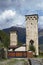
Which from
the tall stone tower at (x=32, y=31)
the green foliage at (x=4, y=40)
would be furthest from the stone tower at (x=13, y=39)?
the green foliage at (x=4, y=40)

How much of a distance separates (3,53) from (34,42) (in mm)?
11552

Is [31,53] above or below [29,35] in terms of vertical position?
below

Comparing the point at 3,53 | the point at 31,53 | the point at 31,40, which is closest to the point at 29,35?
the point at 31,40

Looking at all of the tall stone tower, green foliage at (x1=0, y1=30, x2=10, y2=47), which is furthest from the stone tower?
green foliage at (x1=0, y1=30, x2=10, y2=47)

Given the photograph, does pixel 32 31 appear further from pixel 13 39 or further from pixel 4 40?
pixel 4 40

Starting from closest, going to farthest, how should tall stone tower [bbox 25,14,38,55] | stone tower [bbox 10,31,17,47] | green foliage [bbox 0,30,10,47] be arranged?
tall stone tower [bbox 25,14,38,55] → stone tower [bbox 10,31,17,47] → green foliage [bbox 0,30,10,47]

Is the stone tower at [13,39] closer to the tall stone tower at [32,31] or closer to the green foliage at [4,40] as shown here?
the tall stone tower at [32,31]

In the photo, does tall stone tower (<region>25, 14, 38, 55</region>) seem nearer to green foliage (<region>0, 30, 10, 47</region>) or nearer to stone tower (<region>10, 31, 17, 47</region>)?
stone tower (<region>10, 31, 17, 47</region>)

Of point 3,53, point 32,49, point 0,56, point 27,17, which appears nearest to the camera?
point 0,56

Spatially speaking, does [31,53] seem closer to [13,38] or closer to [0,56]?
[0,56]

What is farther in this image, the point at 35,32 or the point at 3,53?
the point at 35,32

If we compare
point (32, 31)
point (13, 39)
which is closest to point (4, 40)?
point (13, 39)

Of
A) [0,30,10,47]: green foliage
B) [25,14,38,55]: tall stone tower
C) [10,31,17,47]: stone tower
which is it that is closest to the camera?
[25,14,38,55]: tall stone tower

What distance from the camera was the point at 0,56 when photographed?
4897 cm
